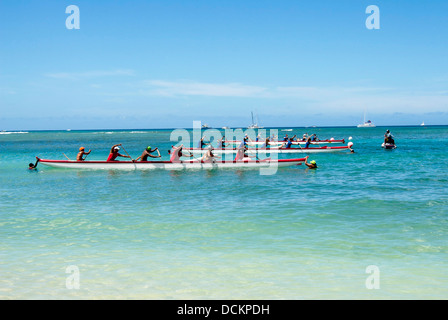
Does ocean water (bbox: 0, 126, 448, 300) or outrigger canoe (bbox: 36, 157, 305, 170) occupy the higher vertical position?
outrigger canoe (bbox: 36, 157, 305, 170)

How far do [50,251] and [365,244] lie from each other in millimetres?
7895

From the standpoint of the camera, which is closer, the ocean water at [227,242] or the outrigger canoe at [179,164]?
the ocean water at [227,242]

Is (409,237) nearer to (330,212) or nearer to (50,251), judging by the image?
(330,212)

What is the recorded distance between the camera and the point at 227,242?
9.73 m

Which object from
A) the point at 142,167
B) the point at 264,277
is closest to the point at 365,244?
the point at 264,277

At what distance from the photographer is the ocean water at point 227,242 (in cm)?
693

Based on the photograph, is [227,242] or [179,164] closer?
[227,242]

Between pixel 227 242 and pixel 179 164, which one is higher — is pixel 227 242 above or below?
below


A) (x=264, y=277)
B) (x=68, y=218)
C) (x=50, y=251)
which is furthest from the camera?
(x=68, y=218)

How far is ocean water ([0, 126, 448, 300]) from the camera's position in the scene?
6.93 meters

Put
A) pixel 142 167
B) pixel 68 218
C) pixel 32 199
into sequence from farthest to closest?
pixel 142 167
pixel 32 199
pixel 68 218

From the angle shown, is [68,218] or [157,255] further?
[68,218]

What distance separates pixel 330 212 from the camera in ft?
42.0

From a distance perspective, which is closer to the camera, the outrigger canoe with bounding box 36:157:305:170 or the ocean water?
the ocean water
